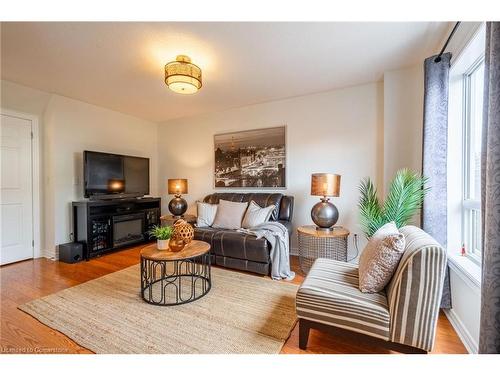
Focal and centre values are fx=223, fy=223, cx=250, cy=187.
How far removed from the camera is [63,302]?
205 cm

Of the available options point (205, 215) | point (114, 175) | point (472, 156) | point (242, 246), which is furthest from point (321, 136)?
point (114, 175)

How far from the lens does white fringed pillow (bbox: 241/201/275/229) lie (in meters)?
3.03

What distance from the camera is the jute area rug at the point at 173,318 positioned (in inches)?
60.0

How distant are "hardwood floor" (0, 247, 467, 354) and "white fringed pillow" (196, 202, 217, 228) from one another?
1.17 metres

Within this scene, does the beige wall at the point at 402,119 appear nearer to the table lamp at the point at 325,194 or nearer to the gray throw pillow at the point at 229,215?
the table lamp at the point at 325,194

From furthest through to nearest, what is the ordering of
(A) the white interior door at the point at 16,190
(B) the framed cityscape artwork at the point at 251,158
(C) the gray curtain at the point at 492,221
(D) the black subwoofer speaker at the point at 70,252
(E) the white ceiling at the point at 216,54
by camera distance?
(B) the framed cityscape artwork at the point at 251,158, (D) the black subwoofer speaker at the point at 70,252, (A) the white interior door at the point at 16,190, (E) the white ceiling at the point at 216,54, (C) the gray curtain at the point at 492,221

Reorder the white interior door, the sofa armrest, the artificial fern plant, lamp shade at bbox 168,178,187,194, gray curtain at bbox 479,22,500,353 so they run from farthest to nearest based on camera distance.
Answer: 1. lamp shade at bbox 168,178,187,194
2. the white interior door
3. the artificial fern plant
4. the sofa armrest
5. gray curtain at bbox 479,22,500,353

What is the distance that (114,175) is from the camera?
379 centimetres

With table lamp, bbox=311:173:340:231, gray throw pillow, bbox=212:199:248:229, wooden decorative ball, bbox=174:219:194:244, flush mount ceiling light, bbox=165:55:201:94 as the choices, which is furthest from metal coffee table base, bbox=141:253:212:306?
flush mount ceiling light, bbox=165:55:201:94

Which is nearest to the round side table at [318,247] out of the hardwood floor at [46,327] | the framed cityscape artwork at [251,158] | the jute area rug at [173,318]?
the hardwood floor at [46,327]

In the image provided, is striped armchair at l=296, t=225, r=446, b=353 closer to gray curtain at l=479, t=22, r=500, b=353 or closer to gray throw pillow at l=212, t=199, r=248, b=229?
gray curtain at l=479, t=22, r=500, b=353

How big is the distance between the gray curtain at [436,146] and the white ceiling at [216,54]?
0.37 metres

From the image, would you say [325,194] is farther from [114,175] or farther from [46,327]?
[114,175]

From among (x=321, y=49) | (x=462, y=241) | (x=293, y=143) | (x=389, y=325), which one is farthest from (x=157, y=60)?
(x=462, y=241)
